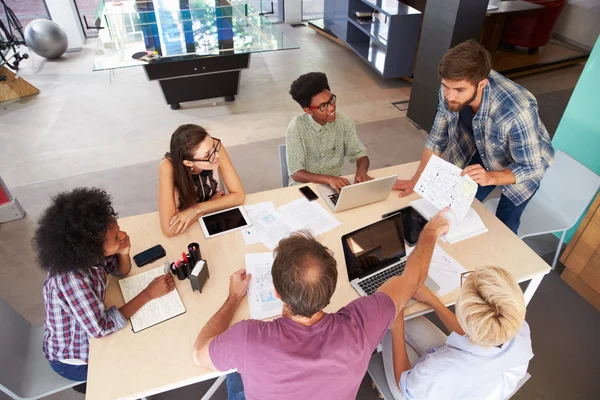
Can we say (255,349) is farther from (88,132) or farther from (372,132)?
(88,132)

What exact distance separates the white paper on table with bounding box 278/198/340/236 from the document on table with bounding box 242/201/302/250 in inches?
1.5

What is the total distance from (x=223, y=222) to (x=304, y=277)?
1028 mm

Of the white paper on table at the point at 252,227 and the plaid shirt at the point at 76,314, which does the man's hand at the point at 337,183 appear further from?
the plaid shirt at the point at 76,314

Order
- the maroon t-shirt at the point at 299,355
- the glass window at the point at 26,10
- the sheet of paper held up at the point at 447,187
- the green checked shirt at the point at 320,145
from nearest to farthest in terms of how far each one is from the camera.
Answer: the maroon t-shirt at the point at 299,355, the sheet of paper held up at the point at 447,187, the green checked shirt at the point at 320,145, the glass window at the point at 26,10

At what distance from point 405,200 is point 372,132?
2.46m

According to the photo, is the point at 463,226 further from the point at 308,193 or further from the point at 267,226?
the point at 267,226

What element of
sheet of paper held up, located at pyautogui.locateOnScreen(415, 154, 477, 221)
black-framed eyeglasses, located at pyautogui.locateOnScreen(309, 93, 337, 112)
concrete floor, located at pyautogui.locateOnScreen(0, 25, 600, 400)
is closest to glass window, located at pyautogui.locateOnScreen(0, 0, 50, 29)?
concrete floor, located at pyautogui.locateOnScreen(0, 25, 600, 400)

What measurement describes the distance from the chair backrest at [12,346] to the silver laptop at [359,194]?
1.64m

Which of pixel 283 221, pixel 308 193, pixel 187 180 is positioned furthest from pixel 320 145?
pixel 187 180

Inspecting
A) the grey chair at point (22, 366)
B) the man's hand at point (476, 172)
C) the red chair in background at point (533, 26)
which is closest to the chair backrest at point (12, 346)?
the grey chair at point (22, 366)

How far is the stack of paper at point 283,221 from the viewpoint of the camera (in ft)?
6.81

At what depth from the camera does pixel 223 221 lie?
85.2 inches

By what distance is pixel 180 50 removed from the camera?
4.44m

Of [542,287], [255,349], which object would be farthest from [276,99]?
[255,349]
